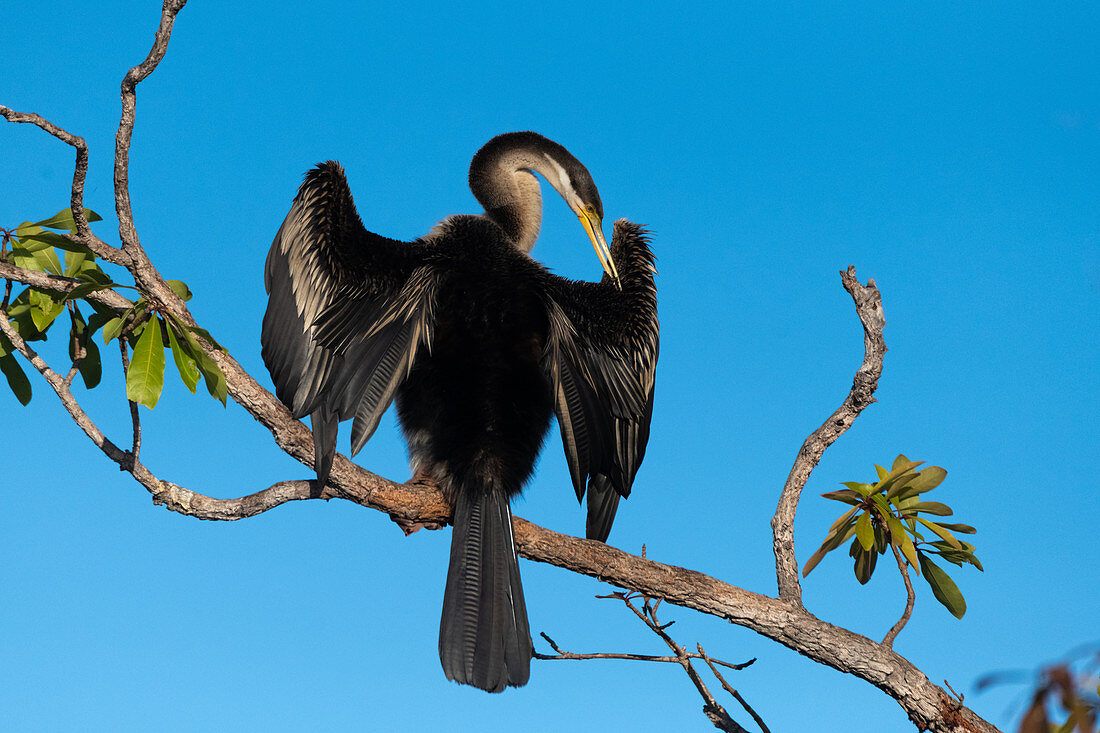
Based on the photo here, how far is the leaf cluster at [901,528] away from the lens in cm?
263

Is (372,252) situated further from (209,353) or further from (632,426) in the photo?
(632,426)

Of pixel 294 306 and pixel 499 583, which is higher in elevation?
pixel 294 306

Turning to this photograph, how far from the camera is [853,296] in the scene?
2.59 m

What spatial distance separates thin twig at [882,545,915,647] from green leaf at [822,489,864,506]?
0.57 ft

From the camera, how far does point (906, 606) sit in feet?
8.73

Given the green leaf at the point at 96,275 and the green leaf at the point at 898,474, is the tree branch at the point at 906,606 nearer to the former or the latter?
the green leaf at the point at 898,474

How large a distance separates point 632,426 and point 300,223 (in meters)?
1.40

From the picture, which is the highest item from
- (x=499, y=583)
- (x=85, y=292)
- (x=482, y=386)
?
(x=482, y=386)

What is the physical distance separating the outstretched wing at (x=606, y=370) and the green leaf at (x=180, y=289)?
1.14m

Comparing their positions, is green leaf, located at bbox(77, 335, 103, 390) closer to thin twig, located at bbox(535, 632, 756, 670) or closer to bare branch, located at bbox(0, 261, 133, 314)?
bare branch, located at bbox(0, 261, 133, 314)

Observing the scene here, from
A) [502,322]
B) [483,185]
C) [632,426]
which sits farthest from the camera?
[483,185]

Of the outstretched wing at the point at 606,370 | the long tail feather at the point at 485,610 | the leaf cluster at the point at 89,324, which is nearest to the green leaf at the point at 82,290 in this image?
the leaf cluster at the point at 89,324

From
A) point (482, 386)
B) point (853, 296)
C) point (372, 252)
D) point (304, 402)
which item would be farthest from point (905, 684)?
point (372, 252)

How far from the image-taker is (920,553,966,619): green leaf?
274 centimetres
